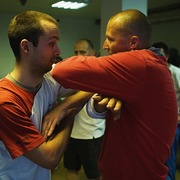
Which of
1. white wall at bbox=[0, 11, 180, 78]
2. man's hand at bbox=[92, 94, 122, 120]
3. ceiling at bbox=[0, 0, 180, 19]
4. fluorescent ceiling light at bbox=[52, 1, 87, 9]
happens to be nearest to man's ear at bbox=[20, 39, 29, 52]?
man's hand at bbox=[92, 94, 122, 120]

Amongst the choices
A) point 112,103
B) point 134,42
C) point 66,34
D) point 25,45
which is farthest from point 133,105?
point 66,34

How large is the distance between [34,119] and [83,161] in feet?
5.91

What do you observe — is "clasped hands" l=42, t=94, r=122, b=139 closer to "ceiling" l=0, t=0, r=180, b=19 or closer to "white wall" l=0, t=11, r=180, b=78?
"ceiling" l=0, t=0, r=180, b=19

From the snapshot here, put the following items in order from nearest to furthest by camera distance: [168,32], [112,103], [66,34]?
1. [112,103]
2. [168,32]
3. [66,34]

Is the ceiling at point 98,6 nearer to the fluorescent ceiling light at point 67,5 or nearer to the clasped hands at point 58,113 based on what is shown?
the fluorescent ceiling light at point 67,5

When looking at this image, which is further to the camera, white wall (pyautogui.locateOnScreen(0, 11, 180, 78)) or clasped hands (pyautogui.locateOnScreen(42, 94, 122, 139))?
white wall (pyautogui.locateOnScreen(0, 11, 180, 78))

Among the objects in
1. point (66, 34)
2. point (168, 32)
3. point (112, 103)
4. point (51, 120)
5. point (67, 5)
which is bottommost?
point (66, 34)

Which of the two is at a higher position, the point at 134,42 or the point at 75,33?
the point at 134,42

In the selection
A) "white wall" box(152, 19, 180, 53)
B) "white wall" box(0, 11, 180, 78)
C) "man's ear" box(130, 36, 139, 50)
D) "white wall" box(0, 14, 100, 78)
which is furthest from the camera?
"white wall" box(0, 14, 100, 78)

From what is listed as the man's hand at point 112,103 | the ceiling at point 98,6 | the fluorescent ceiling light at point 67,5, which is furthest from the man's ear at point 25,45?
the fluorescent ceiling light at point 67,5

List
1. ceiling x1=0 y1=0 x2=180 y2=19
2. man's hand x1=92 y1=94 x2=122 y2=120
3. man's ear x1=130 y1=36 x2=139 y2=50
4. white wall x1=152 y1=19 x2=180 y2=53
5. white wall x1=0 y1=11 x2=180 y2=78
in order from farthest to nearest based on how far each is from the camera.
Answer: white wall x1=0 y1=11 x2=180 y2=78, white wall x1=152 y1=19 x2=180 y2=53, ceiling x1=0 y1=0 x2=180 y2=19, man's ear x1=130 y1=36 x2=139 y2=50, man's hand x1=92 y1=94 x2=122 y2=120

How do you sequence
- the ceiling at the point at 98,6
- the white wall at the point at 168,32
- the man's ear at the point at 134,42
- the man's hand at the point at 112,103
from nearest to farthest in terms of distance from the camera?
the man's hand at the point at 112,103
the man's ear at the point at 134,42
the ceiling at the point at 98,6
the white wall at the point at 168,32

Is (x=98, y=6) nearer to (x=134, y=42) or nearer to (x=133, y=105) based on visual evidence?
(x=134, y=42)

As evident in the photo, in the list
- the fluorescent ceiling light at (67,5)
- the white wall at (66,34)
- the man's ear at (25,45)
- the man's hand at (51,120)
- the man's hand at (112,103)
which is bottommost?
the white wall at (66,34)
